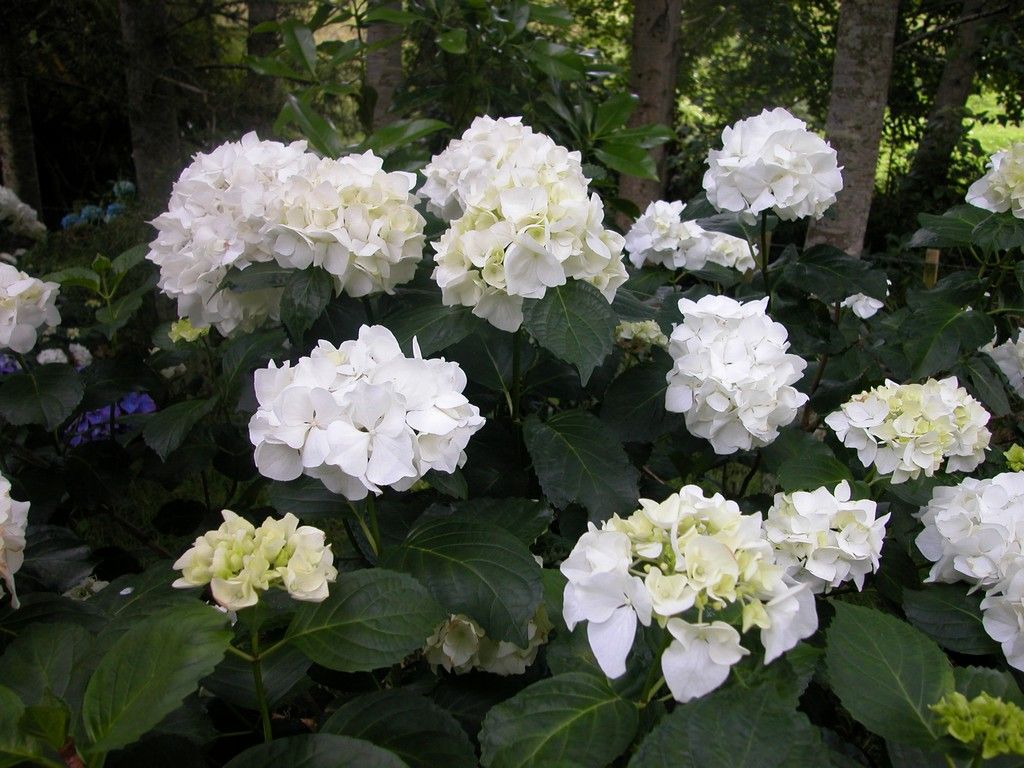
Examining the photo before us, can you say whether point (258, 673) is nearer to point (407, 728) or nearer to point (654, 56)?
point (407, 728)

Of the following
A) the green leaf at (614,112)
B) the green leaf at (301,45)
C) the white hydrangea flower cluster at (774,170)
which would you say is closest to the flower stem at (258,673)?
the white hydrangea flower cluster at (774,170)

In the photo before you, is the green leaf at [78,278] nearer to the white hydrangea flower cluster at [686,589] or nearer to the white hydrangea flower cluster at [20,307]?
the white hydrangea flower cluster at [20,307]

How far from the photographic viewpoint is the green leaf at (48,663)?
883 millimetres

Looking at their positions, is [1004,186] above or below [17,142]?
above

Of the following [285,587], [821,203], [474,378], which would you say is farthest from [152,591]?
[821,203]

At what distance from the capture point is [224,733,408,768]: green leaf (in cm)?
79

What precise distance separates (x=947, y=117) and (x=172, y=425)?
22.0ft

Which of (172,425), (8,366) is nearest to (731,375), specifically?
(172,425)

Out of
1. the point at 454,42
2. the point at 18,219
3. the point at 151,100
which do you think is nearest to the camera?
the point at 454,42

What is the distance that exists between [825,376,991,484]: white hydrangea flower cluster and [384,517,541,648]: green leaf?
623 mm

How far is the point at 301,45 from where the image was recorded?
8.14 feet

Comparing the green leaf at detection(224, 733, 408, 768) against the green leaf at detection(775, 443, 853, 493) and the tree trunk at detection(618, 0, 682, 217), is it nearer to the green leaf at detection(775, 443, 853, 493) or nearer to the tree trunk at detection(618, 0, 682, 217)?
the green leaf at detection(775, 443, 853, 493)

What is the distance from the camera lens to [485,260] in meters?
1.22

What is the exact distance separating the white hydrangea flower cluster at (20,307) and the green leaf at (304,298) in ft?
2.03
